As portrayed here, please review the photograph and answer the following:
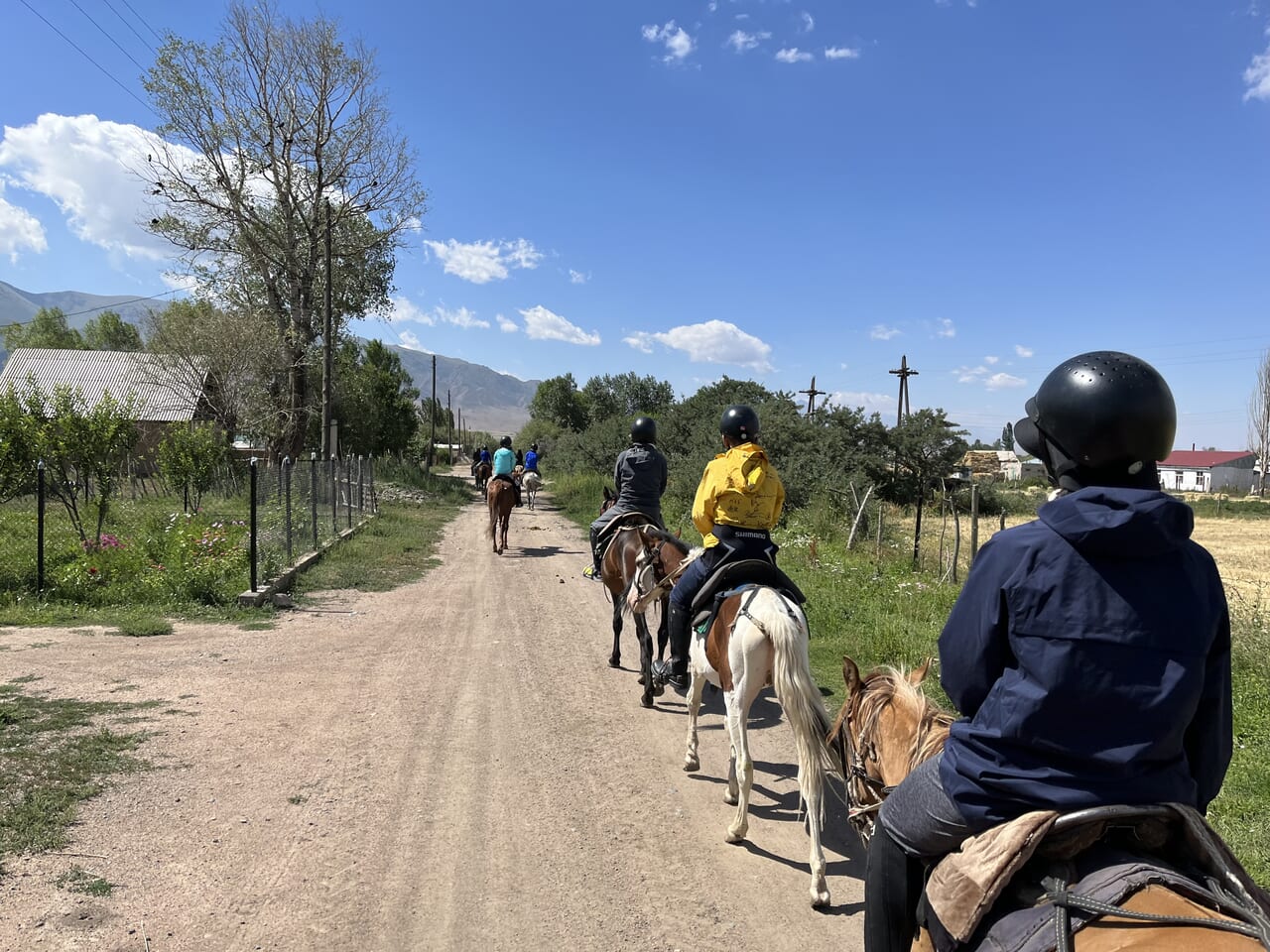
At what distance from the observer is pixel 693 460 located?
77.6 feet

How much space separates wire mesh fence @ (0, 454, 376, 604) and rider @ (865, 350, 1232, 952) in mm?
10148

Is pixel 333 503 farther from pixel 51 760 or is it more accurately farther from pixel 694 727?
pixel 694 727

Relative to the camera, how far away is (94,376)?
3991 cm

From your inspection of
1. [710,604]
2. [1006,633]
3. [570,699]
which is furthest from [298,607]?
[1006,633]

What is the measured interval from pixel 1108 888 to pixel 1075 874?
0.13 m

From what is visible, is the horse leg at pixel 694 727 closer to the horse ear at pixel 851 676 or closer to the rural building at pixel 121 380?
the horse ear at pixel 851 676

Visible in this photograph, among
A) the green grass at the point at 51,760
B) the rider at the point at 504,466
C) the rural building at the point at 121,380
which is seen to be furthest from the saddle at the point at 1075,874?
the rural building at the point at 121,380

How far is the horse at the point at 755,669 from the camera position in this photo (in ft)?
Result: 13.2

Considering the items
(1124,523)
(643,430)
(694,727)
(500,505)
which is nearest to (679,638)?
(694,727)

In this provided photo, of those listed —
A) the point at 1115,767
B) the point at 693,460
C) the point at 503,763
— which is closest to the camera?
the point at 1115,767

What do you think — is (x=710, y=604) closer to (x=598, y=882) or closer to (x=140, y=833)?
(x=598, y=882)

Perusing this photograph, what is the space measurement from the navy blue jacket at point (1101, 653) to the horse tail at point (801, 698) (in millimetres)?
2104

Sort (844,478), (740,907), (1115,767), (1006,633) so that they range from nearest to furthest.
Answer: (1115,767)
(1006,633)
(740,907)
(844,478)

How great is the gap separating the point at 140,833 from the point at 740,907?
3369mm
